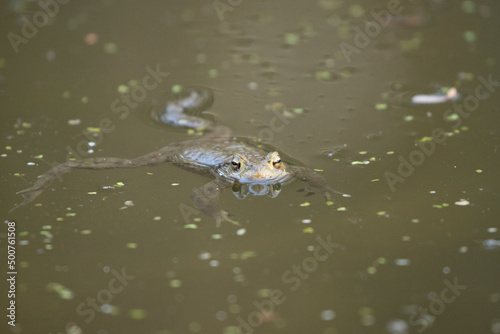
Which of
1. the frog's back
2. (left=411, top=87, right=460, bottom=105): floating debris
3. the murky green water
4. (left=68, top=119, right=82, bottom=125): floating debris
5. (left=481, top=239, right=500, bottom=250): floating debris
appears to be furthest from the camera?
(left=411, top=87, right=460, bottom=105): floating debris

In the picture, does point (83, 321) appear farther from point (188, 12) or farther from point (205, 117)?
point (188, 12)

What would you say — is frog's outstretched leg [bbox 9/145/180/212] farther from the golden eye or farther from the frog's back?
the golden eye

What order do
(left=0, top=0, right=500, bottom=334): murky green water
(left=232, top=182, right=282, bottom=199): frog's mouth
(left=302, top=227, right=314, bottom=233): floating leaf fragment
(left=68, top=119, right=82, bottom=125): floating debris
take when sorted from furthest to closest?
1. (left=68, top=119, right=82, bottom=125): floating debris
2. (left=232, top=182, right=282, bottom=199): frog's mouth
3. (left=302, top=227, right=314, bottom=233): floating leaf fragment
4. (left=0, top=0, right=500, bottom=334): murky green water

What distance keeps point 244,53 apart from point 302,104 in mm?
1758

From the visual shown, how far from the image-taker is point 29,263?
4.12 meters

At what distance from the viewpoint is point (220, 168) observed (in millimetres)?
5113

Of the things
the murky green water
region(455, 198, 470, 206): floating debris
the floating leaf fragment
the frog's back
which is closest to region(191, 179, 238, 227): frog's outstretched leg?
the murky green water

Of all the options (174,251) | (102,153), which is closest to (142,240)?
(174,251)

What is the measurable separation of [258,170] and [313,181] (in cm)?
49

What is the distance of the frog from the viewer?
15.5 feet

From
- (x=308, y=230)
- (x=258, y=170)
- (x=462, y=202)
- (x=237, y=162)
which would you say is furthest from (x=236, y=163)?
(x=462, y=202)

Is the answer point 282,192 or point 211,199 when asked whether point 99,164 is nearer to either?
point 211,199

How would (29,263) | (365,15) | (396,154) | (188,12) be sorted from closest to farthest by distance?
1. (29,263)
2. (396,154)
3. (365,15)
4. (188,12)

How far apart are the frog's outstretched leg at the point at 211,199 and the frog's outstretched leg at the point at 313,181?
24.7 inches
